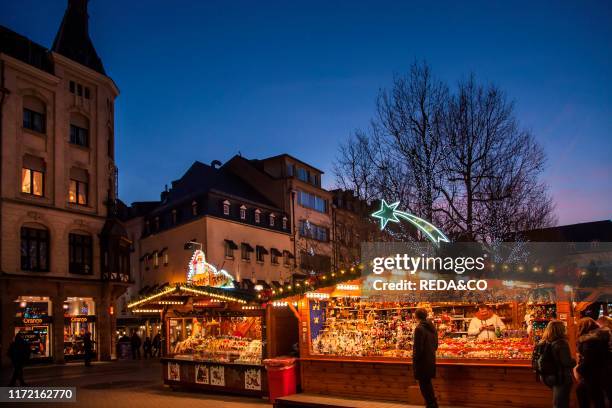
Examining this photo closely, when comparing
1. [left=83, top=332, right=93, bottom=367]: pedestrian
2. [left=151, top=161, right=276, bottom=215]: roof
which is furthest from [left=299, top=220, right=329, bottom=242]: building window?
[left=83, top=332, right=93, bottom=367]: pedestrian

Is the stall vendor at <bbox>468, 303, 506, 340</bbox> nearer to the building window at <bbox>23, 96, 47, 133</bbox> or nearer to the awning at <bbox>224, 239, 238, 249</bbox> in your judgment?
the building window at <bbox>23, 96, 47, 133</bbox>

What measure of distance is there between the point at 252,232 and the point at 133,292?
10.6 m

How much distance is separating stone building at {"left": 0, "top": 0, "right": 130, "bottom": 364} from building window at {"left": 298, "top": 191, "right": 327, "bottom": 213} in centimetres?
1773

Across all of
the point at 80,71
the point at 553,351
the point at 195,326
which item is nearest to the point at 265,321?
the point at 195,326

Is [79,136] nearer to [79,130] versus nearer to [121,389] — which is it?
[79,130]

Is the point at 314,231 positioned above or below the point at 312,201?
below

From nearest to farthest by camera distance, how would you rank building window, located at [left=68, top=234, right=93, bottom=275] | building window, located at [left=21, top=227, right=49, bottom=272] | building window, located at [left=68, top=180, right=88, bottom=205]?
building window, located at [left=21, top=227, right=49, bottom=272]
building window, located at [left=68, top=234, right=93, bottom=275]
building window, located at [left=68, top=180, right=88, bottom=205]

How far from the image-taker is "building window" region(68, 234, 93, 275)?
103ft

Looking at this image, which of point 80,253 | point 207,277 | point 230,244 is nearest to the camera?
point 207,277

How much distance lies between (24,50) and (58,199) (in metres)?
7.76

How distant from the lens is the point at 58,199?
30766 millimetres

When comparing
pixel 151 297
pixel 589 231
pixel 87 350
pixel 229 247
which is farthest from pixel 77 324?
pixel 589 231

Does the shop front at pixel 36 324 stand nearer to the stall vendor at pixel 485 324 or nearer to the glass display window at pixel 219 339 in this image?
the glass display window at pixel 219 339

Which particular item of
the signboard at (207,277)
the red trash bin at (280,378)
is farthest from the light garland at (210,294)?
the signboard at (207,277)
